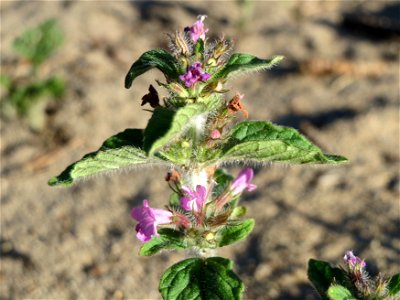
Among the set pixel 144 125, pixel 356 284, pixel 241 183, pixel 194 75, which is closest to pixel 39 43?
pixel 144 125

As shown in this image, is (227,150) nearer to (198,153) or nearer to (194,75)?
(198,153)

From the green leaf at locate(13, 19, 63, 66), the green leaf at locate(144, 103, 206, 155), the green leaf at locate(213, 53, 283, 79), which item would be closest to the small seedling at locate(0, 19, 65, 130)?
the green leaf at locate(13, 19, 63, 66)

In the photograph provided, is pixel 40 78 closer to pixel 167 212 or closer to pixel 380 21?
pixel 380 21

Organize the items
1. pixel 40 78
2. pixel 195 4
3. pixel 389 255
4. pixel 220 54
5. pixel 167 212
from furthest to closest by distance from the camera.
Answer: pixel 195 4, pixel 40 78, pixel 389 255, pixel 167 212, pixel 220 54

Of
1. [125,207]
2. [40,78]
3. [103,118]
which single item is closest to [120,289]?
[125,207]

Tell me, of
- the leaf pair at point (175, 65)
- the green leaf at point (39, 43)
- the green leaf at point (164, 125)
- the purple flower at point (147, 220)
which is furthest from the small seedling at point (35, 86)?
the green leaf at point (164, 125)

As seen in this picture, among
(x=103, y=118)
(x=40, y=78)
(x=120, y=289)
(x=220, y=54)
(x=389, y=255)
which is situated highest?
(x=220, y=54)

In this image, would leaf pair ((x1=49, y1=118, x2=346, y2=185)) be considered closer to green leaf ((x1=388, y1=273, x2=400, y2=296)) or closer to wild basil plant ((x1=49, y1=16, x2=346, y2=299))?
wild basil plant ((x1=49, y1=16, x2=346, y2=299))
